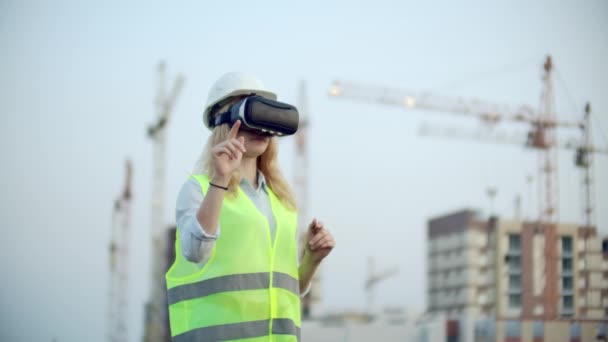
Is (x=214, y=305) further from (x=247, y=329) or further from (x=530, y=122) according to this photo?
(x=530, y=122)

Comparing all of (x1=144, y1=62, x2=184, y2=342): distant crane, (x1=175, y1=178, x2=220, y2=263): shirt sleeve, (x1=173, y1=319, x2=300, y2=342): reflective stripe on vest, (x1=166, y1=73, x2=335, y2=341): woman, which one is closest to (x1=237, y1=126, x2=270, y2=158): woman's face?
(x1=166, y1=73, x2=335, y2=341): woman

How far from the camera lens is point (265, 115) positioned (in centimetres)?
251

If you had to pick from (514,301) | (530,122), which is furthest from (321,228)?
(514,301)

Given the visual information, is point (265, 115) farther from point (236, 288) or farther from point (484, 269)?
point (484, 269)

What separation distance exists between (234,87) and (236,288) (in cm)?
67

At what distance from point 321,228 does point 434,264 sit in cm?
10490

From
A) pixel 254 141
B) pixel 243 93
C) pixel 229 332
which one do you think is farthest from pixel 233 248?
pixel 243 93

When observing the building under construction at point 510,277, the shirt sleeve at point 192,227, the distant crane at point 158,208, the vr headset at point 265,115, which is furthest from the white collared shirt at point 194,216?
the distant crane at point 158,208

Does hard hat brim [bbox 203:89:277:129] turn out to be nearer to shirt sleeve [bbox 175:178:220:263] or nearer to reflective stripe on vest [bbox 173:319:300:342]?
shirt sleeve [bbox 175:178:220:263]

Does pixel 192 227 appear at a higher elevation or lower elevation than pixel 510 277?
higher

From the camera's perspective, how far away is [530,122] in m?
59.5

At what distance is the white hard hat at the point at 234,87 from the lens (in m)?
2.72

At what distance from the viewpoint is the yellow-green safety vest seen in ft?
8.23

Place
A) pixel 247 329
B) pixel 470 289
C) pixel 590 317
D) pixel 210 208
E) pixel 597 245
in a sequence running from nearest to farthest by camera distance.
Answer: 1. pixel 210 208
2. pixel 247 329
3. pixel 590 317
4. pixel 597 245
5. pixel 470 289
